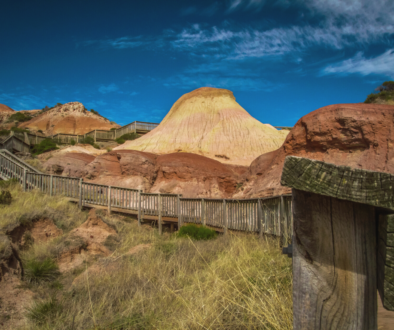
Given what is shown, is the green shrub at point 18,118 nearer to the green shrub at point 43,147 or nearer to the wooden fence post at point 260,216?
the green shrub at point 43,147

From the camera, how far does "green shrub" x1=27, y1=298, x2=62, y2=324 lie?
4.16 m

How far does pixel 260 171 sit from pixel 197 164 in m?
6.33

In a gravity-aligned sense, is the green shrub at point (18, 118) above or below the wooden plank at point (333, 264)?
above

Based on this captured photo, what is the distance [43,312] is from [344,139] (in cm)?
1160

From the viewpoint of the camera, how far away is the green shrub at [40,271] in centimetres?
667

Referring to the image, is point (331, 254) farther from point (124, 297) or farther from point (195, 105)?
point (195, 105)

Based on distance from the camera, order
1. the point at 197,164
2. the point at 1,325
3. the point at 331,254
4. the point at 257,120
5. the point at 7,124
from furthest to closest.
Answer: the point at 7,124 → the point at 257,120 → the point at 197,164 → the point at 1,325 → the point at 331,254

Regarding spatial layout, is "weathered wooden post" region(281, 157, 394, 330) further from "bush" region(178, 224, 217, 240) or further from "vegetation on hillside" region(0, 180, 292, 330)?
"bush" region(178, 224, 217, 240)

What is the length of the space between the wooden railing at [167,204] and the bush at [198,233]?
0.44 meters

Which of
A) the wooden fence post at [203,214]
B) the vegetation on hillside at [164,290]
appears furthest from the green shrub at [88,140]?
the vegetation on hillside at [164,290]

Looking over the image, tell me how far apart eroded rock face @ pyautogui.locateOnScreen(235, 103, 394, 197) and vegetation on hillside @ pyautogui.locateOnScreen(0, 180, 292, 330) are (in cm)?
704

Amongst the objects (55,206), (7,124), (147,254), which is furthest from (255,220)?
(7,124)

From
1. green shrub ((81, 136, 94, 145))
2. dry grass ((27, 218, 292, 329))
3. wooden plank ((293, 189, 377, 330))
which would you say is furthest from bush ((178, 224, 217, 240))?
green shrub ((81, 136, 94, 145))

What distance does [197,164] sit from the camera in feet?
70.5
